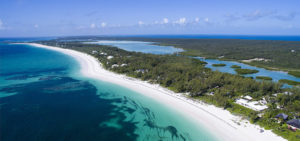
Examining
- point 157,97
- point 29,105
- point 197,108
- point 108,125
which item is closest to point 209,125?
point 197,108

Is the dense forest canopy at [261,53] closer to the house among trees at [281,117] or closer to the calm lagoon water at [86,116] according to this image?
the house among trees at [281,117]

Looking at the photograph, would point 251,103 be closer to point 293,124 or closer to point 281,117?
point 281,117

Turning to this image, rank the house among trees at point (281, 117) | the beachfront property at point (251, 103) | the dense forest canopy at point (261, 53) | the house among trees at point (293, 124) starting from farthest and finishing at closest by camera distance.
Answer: the dense forest canopy at point (261, 53)
the beachfront property at point (251, 103)
the house among trees at point (281, 117)
the house among trees at point (293, 124)

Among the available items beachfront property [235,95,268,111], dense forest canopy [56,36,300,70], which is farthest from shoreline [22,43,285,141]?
dense forest canopy [56,36,300,70]

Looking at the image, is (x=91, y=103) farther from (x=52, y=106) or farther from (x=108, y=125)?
(x=108, y=125)

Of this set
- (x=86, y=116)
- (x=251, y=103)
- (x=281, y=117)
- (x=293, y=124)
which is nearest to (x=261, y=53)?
(x=251, y=103)

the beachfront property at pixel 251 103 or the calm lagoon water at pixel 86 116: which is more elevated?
the beachfront property at pixel 251 103

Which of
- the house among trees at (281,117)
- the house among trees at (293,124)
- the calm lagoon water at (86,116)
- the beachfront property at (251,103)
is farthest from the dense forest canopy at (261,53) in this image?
the calm lagoon water at (86,116)
